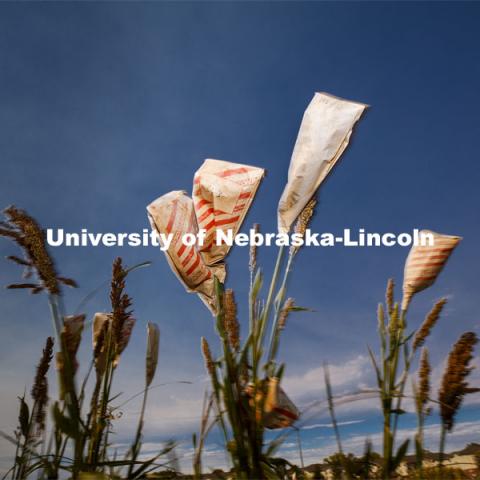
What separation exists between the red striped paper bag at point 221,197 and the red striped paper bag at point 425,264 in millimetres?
695

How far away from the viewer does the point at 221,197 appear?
1718 mm

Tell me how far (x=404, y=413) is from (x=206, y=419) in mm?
588

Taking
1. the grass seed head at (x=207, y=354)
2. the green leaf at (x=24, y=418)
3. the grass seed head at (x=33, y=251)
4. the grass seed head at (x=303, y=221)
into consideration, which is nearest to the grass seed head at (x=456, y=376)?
the grass seed head at (x=303, y=221)

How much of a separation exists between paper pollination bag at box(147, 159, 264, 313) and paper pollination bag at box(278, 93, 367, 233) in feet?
0.57

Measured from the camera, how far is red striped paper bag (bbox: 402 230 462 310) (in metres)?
1.82

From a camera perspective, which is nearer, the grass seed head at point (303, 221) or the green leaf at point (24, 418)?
the grass seed head at point (303, 221)

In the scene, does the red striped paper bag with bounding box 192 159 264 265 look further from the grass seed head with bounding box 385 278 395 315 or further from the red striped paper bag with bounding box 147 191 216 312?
the grass seed head with bounding box 385 278 395 315

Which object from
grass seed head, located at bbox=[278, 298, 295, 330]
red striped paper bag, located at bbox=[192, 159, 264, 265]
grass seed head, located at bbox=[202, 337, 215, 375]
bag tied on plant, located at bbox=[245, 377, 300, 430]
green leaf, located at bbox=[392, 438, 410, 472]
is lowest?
green leaf, located at bbox=[392, 438, 410, 472]

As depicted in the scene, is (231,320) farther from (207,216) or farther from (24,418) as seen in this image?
(24,418)

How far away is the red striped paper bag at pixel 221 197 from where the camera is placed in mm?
1704

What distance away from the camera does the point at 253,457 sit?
1.21 metres

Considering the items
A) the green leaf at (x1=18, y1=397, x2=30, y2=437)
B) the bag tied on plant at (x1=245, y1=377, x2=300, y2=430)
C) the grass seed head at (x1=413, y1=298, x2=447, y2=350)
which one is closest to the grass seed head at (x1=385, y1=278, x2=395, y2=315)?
the grass seed head at (x1=413, y1=298, x2=447, y2=350)

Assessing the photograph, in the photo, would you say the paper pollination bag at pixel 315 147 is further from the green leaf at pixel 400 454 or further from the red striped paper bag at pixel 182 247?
the green leaf at pixel 400 454

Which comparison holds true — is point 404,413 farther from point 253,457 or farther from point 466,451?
point 466,451
